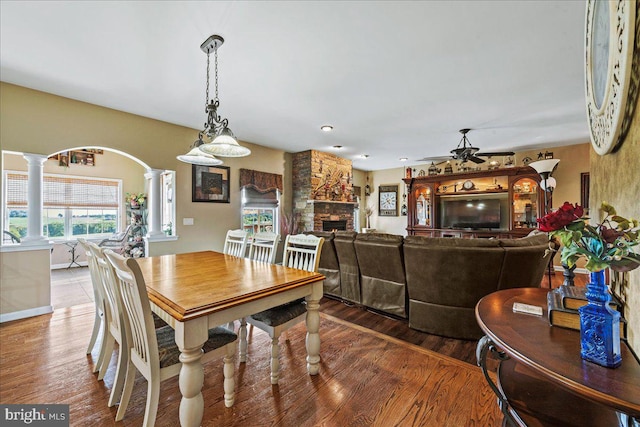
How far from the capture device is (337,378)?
6.37 feet

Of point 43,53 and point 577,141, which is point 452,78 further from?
point 577,141

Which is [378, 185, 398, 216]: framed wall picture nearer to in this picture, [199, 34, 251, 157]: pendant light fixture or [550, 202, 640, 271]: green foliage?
[199, 34, 251, 157]: pendant light fixture

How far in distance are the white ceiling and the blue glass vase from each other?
6.33 ft

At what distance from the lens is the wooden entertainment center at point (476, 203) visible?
19.0 feet

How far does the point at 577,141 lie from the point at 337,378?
21.1 feet

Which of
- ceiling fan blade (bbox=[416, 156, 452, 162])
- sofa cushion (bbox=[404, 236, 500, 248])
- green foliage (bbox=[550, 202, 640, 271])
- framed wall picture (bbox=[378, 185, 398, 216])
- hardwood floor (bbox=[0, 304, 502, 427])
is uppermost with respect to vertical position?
ceiling fan blade (bbox=[416, 156, 452, 162])

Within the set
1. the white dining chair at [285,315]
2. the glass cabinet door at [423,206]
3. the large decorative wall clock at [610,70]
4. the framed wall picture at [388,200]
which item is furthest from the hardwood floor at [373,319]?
the framed wall picture at [388,200]

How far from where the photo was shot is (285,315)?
1935 millimetres

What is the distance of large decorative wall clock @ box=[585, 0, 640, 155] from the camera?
0.87 m

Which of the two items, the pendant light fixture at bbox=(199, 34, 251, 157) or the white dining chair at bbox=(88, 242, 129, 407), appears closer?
the white dining chair at bbox=(88, 242, 129, 407)

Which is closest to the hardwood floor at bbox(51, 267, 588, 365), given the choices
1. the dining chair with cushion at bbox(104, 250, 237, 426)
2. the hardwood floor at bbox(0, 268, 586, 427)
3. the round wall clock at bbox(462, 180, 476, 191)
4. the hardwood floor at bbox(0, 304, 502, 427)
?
the hardwood floor at bbox(0, 268, 586, 427)

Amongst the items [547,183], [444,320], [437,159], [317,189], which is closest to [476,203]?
[437,159]

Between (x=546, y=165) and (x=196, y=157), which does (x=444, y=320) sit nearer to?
(x=196, y=157)

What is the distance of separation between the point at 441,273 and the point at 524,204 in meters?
4.84
